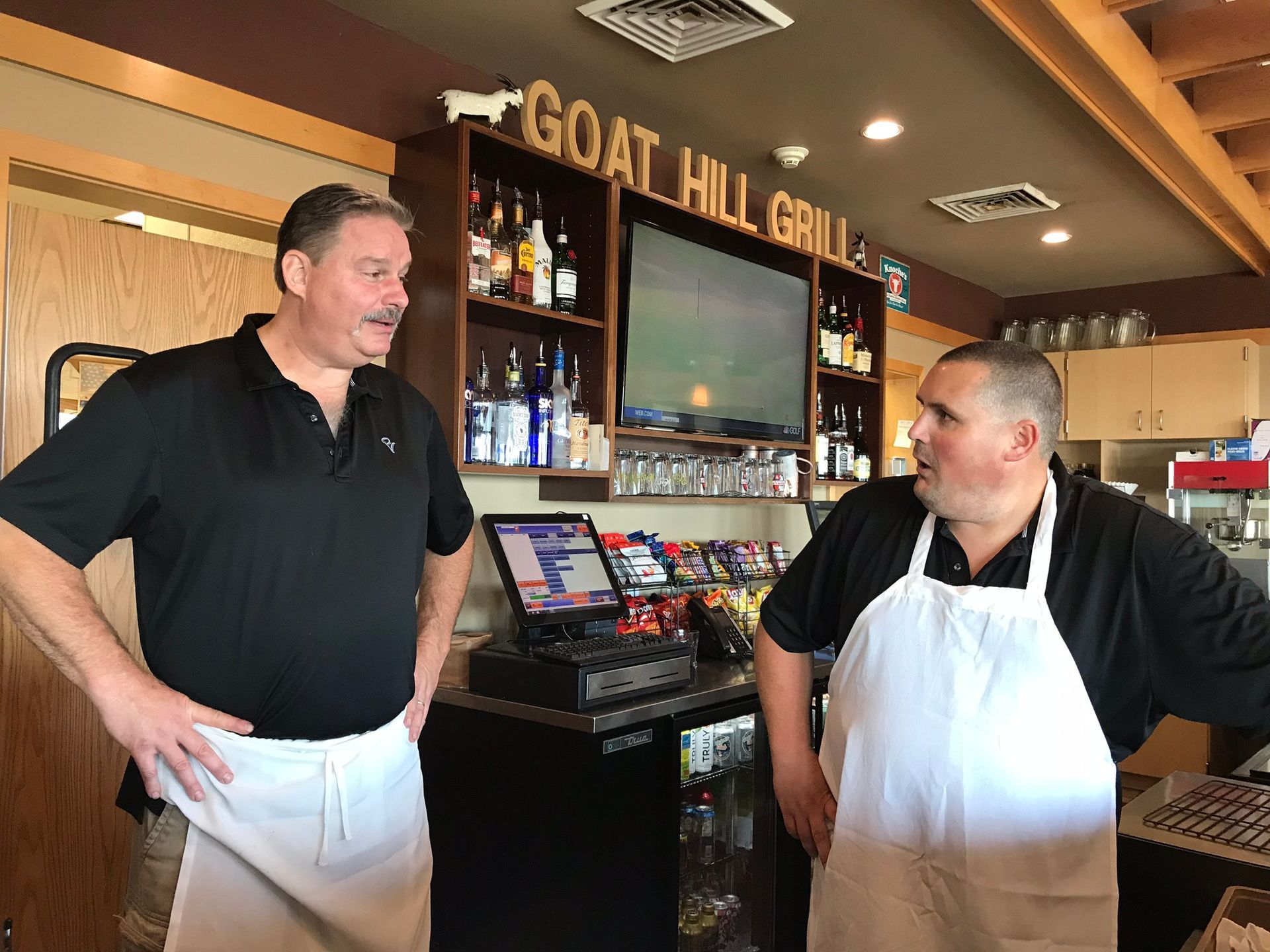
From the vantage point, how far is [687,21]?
2.94 metres

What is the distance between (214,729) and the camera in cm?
154

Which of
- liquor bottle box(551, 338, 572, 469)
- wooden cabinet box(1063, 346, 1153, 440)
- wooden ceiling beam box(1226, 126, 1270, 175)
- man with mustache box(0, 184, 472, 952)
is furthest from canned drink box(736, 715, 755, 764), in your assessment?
wooden cabinet box(1063, 346, 1153, 440)

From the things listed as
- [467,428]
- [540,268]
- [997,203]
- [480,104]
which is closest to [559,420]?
[467,428]

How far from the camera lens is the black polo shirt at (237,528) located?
4.83 feet

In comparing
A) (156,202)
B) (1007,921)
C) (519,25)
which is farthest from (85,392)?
(1007,921)

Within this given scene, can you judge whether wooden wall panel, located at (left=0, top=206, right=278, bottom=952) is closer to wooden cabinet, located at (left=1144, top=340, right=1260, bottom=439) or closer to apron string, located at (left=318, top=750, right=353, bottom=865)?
apron string, located at (left=318, top=750, right=353, bottom=865)

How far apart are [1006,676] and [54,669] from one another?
2123 mm

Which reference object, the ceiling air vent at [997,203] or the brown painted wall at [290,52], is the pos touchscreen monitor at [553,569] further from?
the ceiling air vent at [997,203]

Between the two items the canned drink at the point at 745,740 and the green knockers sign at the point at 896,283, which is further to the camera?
the green knockers sign at the point at 896,283

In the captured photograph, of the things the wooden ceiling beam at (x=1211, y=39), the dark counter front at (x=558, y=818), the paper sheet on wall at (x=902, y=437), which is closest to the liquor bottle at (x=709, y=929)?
the dark counter front at (x=558, y=818)

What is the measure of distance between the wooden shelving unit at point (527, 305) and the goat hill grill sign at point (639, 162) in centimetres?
8

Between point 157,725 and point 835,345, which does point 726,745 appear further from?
point 835,345

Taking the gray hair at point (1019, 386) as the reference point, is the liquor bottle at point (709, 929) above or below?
below

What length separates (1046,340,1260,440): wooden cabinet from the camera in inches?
225
